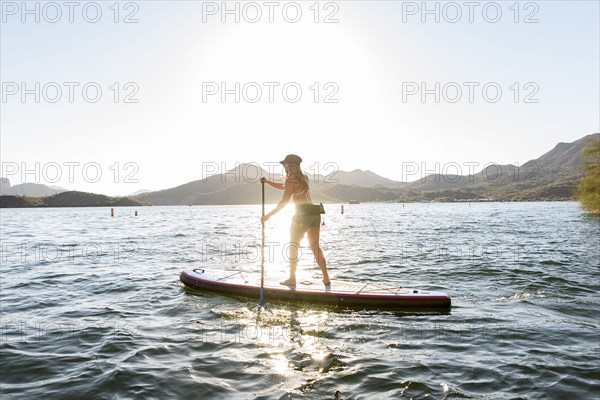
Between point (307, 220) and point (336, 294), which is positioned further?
point (307, 220)

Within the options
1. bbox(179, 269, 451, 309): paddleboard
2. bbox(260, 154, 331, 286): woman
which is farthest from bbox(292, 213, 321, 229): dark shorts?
bbox(179, 269, 451, 309): paddleboard

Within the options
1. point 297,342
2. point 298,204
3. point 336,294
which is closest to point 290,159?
point 298,204

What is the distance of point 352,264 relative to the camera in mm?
18844

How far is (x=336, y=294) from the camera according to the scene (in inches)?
418

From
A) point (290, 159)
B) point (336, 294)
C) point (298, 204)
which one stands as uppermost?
point (290, 159)

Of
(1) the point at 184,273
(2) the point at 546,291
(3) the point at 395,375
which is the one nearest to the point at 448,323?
(3) the point at 395,375

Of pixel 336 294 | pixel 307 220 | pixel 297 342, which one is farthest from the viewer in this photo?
pixel 307 220

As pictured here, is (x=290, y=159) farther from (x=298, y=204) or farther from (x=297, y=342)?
(x=297, y=342)

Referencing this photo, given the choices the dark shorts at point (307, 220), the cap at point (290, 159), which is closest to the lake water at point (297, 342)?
the dark shorts at point (307, 220)

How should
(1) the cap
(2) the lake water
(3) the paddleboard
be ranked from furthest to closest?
(1) the cap → (3) the paddleboard → (2) the lake water

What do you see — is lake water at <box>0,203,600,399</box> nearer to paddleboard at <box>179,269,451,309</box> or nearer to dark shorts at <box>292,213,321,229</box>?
paddleboard at <box>179,269,451,309</box>

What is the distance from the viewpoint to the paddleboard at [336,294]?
33.4 ft

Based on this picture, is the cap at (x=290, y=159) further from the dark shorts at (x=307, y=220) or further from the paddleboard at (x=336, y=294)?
the paddleboard at (x=336, y=294)

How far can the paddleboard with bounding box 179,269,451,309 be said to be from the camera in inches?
401
